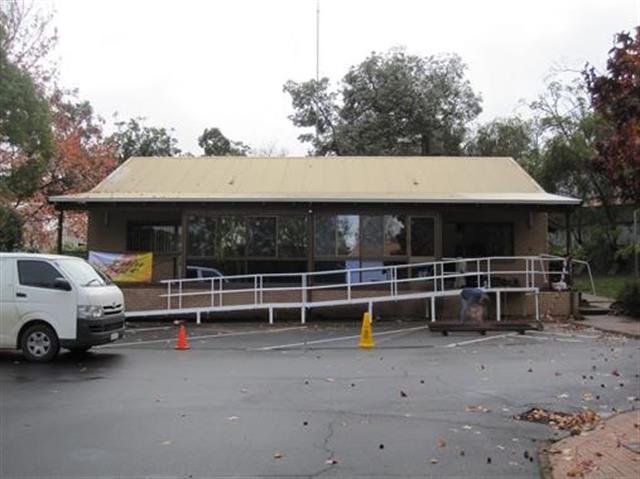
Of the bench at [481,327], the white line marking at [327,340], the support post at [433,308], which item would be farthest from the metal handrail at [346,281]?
the bench at [481,327]

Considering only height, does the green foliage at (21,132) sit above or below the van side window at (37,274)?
above

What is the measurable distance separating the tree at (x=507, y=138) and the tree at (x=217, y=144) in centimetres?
1652

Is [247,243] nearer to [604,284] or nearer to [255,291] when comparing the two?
[255,291]

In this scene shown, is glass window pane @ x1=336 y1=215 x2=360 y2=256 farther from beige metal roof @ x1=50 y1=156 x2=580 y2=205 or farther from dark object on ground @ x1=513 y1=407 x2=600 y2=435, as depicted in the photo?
dark object on ground @ x1=513 y1=407 x2=600 y2=435

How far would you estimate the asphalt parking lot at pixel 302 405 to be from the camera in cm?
686

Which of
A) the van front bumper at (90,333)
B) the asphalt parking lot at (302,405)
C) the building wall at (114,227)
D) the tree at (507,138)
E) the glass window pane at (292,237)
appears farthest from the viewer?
the tree at (507,138)

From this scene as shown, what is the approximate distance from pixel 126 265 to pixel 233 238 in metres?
3.23

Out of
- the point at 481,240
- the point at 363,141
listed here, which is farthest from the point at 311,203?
the point at 363,141

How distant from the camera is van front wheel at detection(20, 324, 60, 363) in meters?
13.6

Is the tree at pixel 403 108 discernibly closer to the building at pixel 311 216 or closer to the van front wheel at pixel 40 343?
the building at pixel 311 216

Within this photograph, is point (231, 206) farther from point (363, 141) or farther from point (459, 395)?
point (363, 141)

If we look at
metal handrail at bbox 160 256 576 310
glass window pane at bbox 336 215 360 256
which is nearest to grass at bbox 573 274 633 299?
metal handrail at bbox 160 256 576 310

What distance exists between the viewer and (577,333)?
1803cm

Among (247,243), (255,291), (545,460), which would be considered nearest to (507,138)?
(247,243)
